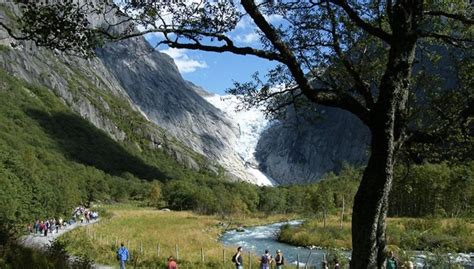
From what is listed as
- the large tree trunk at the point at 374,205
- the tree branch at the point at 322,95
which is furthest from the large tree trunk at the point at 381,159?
the tree branch at the point at 322,95

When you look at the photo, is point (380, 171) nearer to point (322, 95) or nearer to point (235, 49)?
point (322, 95)

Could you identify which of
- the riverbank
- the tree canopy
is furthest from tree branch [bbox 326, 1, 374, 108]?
the riverbank

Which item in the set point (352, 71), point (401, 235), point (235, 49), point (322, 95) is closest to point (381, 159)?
point (322, 95)

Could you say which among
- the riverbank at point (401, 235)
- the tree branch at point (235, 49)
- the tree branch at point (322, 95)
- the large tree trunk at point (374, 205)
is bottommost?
the riverbank at point (401, 235)

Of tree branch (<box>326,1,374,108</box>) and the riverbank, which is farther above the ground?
tree branch (<box>326,1,374,108</box>)

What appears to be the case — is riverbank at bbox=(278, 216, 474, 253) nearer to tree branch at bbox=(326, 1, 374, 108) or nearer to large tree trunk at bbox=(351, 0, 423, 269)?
tree branch at bbox=(326, 1, 374, 108)

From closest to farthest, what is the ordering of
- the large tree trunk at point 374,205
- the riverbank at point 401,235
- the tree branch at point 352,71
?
1. the large tree trunk at point 374,205
2. the tree branch at point 352,71
3. the riverbank at point 401,235

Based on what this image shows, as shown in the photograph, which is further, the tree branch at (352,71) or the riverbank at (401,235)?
the riverbank at (401,235)

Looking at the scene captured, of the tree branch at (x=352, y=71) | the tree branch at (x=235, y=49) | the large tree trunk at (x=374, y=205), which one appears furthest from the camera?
the tree branch at (x=352, y=71)

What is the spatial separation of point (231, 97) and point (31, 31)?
18.6ft

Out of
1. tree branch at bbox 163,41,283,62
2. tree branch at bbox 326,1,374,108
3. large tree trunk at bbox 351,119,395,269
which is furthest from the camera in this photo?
tree branch at bbox 326,1,374,108

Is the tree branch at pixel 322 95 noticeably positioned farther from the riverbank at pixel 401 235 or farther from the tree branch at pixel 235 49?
the riverbank at pixel 401 235

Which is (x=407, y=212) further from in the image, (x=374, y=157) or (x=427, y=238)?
(x=374, y=157)

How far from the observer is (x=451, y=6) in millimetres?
12789
